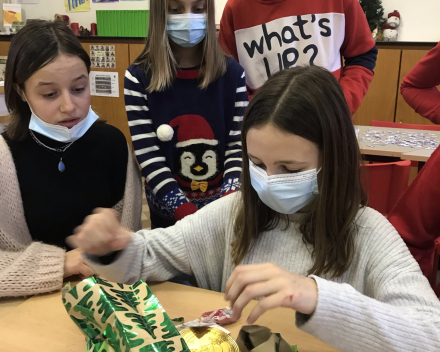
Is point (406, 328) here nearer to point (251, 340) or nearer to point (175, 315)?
point (251, 340)

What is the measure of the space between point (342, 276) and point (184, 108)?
77 centimetres

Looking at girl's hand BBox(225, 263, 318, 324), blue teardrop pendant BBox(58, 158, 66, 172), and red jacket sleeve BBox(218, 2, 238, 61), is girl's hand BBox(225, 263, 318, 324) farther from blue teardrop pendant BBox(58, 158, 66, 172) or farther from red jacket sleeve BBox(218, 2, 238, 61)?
red jacket sleeve BBox(218, 2, 238, 61)

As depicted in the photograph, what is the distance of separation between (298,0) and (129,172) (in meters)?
0.97

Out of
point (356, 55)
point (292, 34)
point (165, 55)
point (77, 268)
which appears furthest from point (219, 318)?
point (356, 55)

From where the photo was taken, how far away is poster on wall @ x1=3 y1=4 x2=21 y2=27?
4.92 meters

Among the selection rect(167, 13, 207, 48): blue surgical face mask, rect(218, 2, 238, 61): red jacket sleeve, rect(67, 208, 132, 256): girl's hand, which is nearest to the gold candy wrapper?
rect(67, 208, 132, 256): girl's hand

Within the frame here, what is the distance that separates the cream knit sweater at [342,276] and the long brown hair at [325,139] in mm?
39

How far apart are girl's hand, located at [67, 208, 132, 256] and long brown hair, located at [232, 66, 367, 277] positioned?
0.39 m

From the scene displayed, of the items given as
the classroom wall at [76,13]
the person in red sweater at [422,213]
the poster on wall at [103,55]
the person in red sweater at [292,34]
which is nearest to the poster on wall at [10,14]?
the classroom wall at [76,13]

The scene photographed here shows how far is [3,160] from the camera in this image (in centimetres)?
122

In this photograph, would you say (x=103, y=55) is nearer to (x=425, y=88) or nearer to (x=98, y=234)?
(x=425, y=88)

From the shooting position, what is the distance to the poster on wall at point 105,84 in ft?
15.2

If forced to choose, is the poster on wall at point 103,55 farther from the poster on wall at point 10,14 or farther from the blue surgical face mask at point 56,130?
the blue surgical face mask at point 56,130

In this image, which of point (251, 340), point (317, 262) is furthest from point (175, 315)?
point (317, 262)
